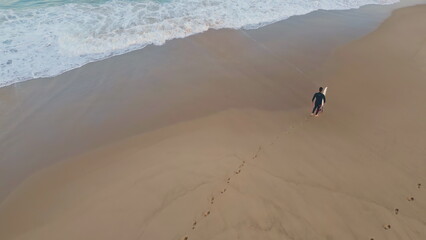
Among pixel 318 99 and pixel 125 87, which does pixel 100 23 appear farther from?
pixel 318 99

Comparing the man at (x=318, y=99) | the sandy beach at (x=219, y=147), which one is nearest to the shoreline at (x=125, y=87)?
the sandy beach at (x=219, y=147)

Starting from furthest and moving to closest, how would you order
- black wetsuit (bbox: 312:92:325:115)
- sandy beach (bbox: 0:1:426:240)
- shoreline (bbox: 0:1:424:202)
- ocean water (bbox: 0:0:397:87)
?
ocean water (bbox: 0:0:397:87) → black wetsuit (bbox: 312:92:325:115) → shoreline (bbox: 0:1:424:202) → sandy beach (bbox: 0:1:426:240)

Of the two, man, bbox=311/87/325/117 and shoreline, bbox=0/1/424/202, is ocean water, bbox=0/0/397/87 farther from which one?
man, bbox=311/87/325/117

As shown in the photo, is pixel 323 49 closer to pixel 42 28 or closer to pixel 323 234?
pixel 323 234

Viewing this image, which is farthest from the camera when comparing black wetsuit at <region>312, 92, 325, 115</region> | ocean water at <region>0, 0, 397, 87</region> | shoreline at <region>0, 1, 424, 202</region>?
ocean water at <region>0, 0, 397, 87</region>

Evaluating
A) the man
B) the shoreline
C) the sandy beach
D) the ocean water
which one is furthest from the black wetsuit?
the ocean water
